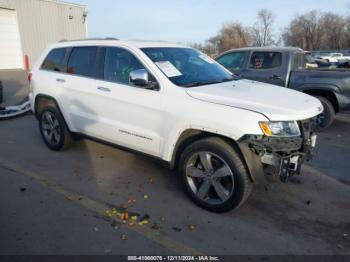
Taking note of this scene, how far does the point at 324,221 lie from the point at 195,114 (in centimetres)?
181

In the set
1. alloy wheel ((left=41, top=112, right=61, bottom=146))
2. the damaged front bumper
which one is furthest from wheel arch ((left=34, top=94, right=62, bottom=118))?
the damaged front bumper

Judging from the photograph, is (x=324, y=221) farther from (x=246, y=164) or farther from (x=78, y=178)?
→ (x=78, y=178)

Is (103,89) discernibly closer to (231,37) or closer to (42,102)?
(42,102)

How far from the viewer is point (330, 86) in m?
6.98

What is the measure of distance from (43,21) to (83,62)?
21.1m

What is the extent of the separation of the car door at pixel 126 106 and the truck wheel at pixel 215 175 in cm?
52

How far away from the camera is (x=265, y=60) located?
7879 mm

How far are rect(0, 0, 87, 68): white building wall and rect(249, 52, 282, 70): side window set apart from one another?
57.7 ft

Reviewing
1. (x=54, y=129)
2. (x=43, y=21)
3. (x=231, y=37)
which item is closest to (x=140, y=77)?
(x=54, y=129)

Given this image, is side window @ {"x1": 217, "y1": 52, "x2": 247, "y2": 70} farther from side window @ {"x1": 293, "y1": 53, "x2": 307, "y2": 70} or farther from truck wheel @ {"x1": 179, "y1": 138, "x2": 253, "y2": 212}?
truck wheel @ {"x1": 179, "y1": 138, "x2": 253, "y2": 212}

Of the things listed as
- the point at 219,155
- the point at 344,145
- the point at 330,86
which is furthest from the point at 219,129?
the point at 330,86

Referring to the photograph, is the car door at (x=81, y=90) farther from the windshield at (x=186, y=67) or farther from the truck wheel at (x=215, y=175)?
the truck wheel at (x=215, y=175)

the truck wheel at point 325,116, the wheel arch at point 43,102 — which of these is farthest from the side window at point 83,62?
the truck wheel at point 325,116

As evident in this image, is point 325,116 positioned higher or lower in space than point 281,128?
lower
